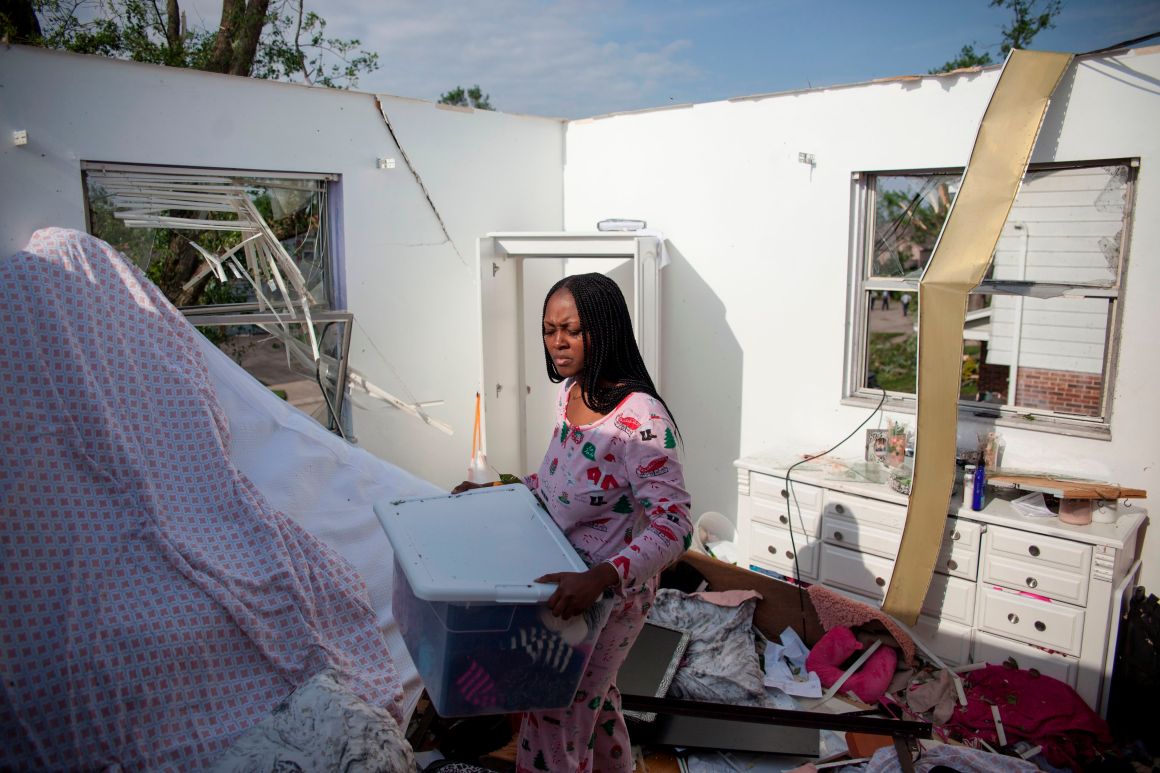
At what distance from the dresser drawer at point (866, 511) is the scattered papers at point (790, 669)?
2.21 feet

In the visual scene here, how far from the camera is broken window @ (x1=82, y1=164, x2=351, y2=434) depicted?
4.00 meters

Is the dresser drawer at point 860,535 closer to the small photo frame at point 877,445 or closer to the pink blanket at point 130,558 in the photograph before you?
the small photo frame at point 877,445

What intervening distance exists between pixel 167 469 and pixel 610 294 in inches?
67.8

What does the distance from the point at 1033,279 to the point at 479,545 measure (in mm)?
3468

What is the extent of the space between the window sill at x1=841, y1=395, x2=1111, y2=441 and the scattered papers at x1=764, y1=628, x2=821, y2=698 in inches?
55.7

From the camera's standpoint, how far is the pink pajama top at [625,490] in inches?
71.1

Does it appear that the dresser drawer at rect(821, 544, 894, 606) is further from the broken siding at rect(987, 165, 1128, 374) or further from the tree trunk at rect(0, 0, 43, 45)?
the tree trunk at rect(0, 0, 43, 45)

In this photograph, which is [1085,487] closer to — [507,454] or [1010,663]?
[1010,663]

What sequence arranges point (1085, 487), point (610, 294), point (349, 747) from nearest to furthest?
point (349, 747)
point (610, 294)
point (1085, 487)

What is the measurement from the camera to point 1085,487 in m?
3.53

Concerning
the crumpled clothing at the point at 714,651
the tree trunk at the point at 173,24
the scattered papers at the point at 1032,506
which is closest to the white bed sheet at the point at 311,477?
the crumpled clothing at the point at 714,651

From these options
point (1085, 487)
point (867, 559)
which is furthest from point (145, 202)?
point (1085, 487)

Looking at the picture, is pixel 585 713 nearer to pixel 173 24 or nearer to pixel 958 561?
pixel 958 561

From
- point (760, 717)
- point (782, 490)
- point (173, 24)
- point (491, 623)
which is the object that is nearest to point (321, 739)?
point (491, 623)
